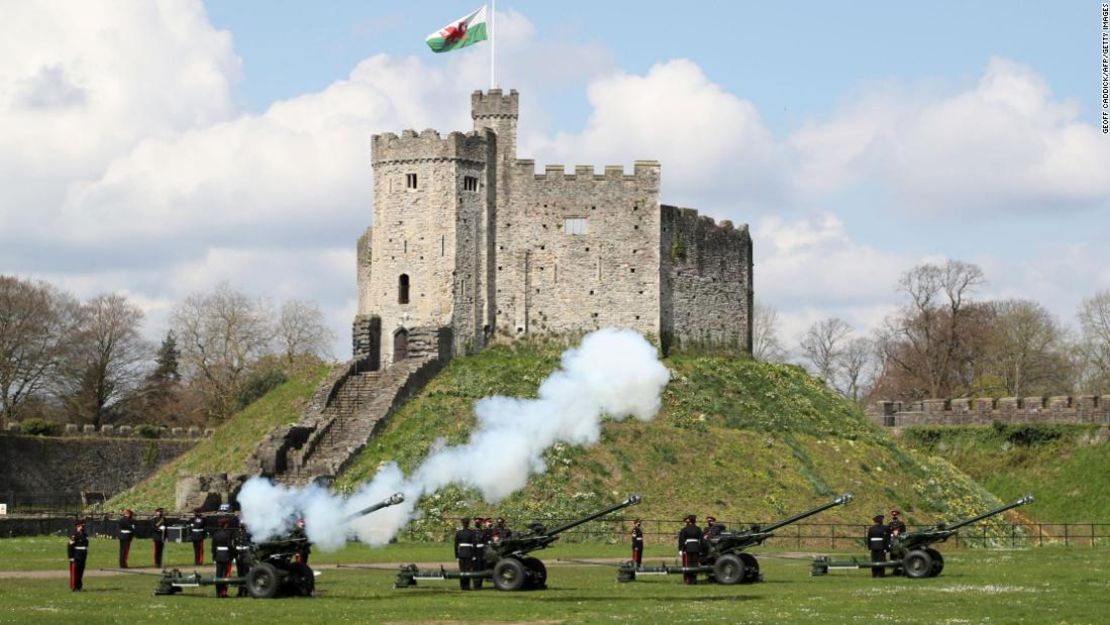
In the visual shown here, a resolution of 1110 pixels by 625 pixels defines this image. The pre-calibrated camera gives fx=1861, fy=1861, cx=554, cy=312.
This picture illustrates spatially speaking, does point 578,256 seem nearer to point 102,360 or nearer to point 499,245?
point 499,245

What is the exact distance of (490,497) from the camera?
203 feet

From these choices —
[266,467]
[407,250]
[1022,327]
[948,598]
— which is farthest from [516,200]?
[1022,327]

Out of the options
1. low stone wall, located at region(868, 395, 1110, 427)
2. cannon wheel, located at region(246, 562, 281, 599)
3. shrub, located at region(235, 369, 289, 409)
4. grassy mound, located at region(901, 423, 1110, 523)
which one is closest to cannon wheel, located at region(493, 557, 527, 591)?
cannon wheel, located at region(246, 562, 281, 599)

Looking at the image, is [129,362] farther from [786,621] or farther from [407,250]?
[786,621]

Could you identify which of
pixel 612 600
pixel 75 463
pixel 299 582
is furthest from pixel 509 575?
pixel 75 463

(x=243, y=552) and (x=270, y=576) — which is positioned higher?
(x=243, y=552)

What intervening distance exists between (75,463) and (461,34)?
41895 millimetres

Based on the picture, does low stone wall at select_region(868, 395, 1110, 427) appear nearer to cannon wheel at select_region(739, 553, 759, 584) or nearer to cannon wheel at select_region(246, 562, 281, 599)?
cannon wheel at select_region(739, 553, 759, 584)

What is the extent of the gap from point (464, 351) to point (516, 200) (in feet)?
21.3

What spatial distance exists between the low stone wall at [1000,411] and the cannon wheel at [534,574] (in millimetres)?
53867

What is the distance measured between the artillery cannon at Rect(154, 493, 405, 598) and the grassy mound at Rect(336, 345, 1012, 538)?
65.8 feet

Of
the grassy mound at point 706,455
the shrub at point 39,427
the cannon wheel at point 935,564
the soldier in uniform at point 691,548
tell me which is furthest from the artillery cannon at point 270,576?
the shrub at point 39,427

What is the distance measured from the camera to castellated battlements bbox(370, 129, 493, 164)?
242 feet

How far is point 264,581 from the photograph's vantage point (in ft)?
132
